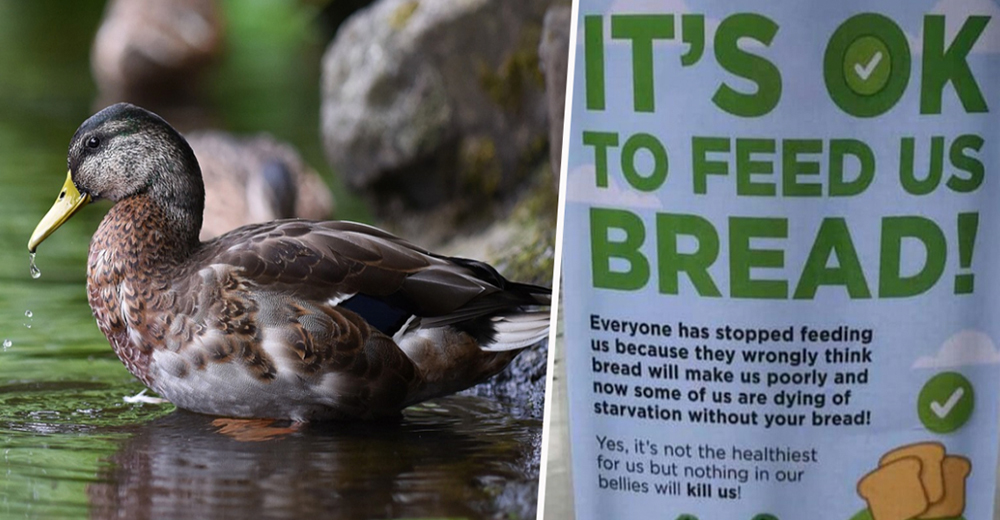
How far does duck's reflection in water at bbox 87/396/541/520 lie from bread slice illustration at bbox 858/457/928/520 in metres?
0.49

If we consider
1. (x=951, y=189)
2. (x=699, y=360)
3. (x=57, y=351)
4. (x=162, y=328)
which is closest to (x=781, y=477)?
(x=699, y=360)

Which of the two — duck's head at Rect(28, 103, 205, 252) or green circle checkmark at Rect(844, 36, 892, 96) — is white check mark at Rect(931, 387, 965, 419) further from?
duck's head at Rect(28, 103, 205, 252)

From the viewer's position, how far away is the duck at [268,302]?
7.99 ft

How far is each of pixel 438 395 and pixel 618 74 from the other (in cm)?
102

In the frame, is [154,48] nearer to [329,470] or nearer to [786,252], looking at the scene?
[329,470]

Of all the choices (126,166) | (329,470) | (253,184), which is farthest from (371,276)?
(253,184)

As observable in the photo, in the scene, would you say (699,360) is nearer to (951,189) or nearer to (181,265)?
(951,189)

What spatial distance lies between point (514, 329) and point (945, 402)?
36.1 inches

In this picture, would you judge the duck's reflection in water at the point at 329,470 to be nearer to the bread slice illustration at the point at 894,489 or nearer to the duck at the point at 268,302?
the duck at the point at 268,302

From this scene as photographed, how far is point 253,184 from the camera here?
5.57 m

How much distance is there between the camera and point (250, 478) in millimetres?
2203

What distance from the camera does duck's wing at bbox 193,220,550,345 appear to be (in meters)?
2.47

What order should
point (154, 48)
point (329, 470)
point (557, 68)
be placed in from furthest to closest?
point (154, 48)
point (557, 68)
point (329, 470)

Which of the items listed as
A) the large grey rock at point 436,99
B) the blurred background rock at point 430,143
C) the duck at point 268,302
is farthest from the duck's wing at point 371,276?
the large grey rock at point 436,99
